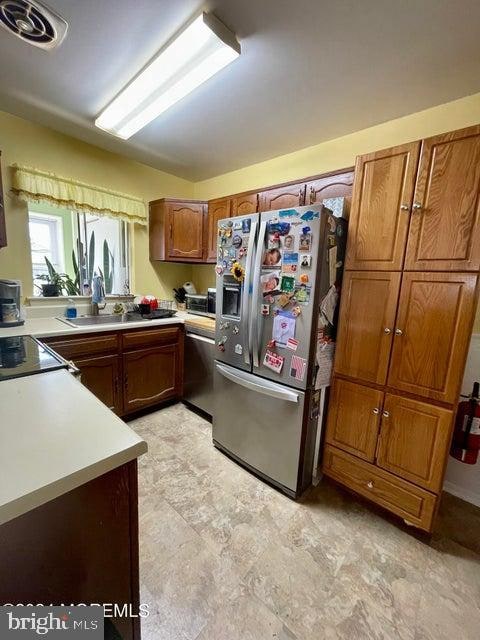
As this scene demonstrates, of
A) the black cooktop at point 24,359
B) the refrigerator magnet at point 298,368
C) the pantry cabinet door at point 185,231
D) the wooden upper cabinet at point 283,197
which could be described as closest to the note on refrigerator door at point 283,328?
the refrigerator magnet at point 298,368

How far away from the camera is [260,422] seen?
1764 millimetres

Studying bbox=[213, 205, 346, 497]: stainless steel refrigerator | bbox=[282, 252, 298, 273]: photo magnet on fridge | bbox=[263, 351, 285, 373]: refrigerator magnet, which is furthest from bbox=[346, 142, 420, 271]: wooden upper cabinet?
bbox=[263, 351, 285, 373]: refrigerator magnet

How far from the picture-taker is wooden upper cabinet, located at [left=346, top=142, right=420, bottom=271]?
1367 millimetres

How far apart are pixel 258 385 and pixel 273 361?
0.19 meters

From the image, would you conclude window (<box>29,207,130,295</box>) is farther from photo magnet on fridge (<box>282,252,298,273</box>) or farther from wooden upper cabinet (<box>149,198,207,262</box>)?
photo magnet on fridge (<box>282,252,298,273</box>)

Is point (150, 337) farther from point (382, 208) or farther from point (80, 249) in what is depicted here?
point (382, 208)

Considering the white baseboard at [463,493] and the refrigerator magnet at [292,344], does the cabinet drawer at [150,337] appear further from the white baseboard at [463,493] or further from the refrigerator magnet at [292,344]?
the white baseboard at [463,493]

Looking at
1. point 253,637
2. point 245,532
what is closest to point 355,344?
point 245,532

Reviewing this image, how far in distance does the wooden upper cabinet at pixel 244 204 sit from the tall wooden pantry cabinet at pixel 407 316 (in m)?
1.02

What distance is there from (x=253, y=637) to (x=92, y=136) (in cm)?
323

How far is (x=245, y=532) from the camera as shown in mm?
1443

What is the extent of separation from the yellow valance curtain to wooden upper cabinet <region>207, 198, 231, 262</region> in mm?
719

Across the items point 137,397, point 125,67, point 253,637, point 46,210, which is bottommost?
point 253,637

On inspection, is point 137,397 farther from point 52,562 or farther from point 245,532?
point 52,562
